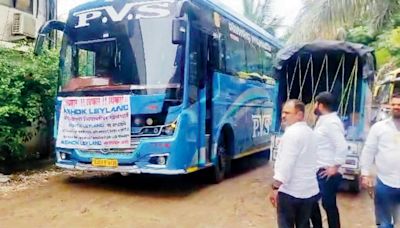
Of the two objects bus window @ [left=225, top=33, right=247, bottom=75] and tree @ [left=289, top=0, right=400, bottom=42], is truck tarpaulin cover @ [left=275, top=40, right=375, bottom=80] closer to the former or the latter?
bus window @ [left=225, top=33, right=247, bottom=75]

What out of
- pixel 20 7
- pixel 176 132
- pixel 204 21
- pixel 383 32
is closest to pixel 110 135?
pixel 176 132

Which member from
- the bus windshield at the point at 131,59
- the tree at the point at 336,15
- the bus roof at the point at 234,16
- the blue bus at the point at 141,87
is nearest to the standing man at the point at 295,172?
the blue bus at the point at 141,87

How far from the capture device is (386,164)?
421 centimetres

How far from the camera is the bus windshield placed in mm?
7008

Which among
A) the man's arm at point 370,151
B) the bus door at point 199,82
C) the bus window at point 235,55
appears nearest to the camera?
the man's arm at point 370,151

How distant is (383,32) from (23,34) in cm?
1232

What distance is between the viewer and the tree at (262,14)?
28938mm

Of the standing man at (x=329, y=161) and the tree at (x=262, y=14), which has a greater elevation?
the tree at (x=262, y=14)

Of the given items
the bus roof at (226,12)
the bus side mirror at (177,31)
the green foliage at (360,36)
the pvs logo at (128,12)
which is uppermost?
the green foliage at (360,36)

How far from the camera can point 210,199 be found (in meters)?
7.39

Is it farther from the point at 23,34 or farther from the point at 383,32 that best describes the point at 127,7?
the point at 383,32

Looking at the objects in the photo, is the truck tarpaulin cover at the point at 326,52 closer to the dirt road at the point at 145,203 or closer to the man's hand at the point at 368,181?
the dirt road at the point at 145,203

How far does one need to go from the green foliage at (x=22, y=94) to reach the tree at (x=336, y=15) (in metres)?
7.41

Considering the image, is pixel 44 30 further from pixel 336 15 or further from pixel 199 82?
pixel 336 15
